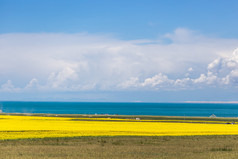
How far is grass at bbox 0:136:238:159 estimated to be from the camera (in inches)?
1025

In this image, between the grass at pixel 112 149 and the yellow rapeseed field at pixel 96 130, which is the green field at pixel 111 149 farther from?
the yellow rapeseed field at pixel 96 130

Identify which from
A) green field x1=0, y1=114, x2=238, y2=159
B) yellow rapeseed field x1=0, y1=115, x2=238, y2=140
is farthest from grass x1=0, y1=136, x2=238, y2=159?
yellow rapeseed field x1=0, y1=115, x2=238, y2=140

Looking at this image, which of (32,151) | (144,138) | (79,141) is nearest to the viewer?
(32,151)

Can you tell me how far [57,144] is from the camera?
107ft

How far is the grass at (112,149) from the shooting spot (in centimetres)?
2604

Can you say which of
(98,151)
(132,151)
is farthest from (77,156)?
(132,151)

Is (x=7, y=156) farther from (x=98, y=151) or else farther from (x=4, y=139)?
(x=4, y=139)

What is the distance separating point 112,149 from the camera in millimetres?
29625


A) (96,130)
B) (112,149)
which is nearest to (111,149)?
(112,149)

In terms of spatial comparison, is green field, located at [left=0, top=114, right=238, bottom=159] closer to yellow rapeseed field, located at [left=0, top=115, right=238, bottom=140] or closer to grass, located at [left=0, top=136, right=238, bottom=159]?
grass, located at [left=0, top=136, right=238, bottom=159]

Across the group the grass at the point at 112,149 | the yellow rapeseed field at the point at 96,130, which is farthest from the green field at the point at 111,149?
the yellow rapeseed field at the point at 96,130

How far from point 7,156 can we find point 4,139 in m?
11.0

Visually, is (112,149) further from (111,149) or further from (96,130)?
(96,130)

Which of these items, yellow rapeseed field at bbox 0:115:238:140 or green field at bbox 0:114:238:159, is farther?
yellow rapeseed field at bbox 0:115:238:140
